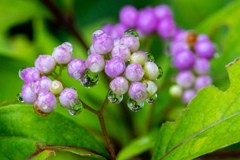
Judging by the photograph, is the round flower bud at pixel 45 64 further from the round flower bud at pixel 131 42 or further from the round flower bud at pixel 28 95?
the round flower bud at pixel 131 42

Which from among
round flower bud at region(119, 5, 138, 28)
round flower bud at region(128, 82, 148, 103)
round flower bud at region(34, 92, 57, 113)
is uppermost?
round flower bud at region(119, 5, 138, 28)

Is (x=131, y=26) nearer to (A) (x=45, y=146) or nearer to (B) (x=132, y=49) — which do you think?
(B) (x=132, y=49)

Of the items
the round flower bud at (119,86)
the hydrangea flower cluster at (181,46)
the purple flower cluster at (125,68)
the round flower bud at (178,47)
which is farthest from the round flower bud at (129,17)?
the round flower bud at (119,86)

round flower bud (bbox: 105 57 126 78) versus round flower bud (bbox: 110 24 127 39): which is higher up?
round flower bud (bbox: 110 24 127 39)

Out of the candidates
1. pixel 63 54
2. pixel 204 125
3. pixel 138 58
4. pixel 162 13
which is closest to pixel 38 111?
pixel 63 54

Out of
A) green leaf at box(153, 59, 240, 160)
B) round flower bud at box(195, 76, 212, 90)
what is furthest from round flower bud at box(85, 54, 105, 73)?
round flower bud at box(195, 76, 212, 90)

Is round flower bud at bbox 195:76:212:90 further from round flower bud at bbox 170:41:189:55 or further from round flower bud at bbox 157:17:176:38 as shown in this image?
round flower bud at bbox 157:17:176:38

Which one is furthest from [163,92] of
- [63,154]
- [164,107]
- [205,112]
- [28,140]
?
[28,140]
